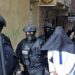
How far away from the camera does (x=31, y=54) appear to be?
10039 mm

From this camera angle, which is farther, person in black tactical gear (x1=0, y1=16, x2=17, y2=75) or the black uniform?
the black uniform

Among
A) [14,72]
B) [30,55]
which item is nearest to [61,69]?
[14,72]

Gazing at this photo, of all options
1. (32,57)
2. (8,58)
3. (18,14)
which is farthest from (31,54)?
(18,14)

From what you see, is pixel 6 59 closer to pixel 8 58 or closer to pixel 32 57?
pixel 8 58

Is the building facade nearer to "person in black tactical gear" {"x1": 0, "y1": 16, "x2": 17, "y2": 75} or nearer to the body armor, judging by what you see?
the body armor

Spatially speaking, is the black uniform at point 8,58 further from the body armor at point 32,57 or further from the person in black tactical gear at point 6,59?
the body armor at point 32,57

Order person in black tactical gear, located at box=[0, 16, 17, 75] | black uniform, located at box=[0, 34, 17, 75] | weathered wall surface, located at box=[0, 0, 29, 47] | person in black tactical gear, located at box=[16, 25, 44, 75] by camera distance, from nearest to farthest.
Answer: person in black tactical gear, located at box=[0, 16, 17, 75] → black uniform, located at box=[0, 34, 17, 75] → person in black tactical gear, located at box=[16, 25, 44, 75] → weathered wall surface, located at box=[0, 0, 29, 47]

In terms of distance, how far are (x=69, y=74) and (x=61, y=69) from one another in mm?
176

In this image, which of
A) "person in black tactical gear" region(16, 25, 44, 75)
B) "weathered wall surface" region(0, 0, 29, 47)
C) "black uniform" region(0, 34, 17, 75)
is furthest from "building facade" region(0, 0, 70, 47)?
"black uniform" region(0, 34, 17, 75)

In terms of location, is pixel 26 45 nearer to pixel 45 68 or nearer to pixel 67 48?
pixel 45 68

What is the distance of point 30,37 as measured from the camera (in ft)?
33.4

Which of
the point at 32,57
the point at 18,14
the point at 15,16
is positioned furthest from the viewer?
the point at 18,14

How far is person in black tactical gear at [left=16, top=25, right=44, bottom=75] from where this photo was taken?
10016 millimetres

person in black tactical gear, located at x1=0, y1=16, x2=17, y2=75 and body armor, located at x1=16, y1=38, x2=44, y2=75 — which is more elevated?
person in black tactical gear, located at x1=0, y1=16, x2=17, y2=75
